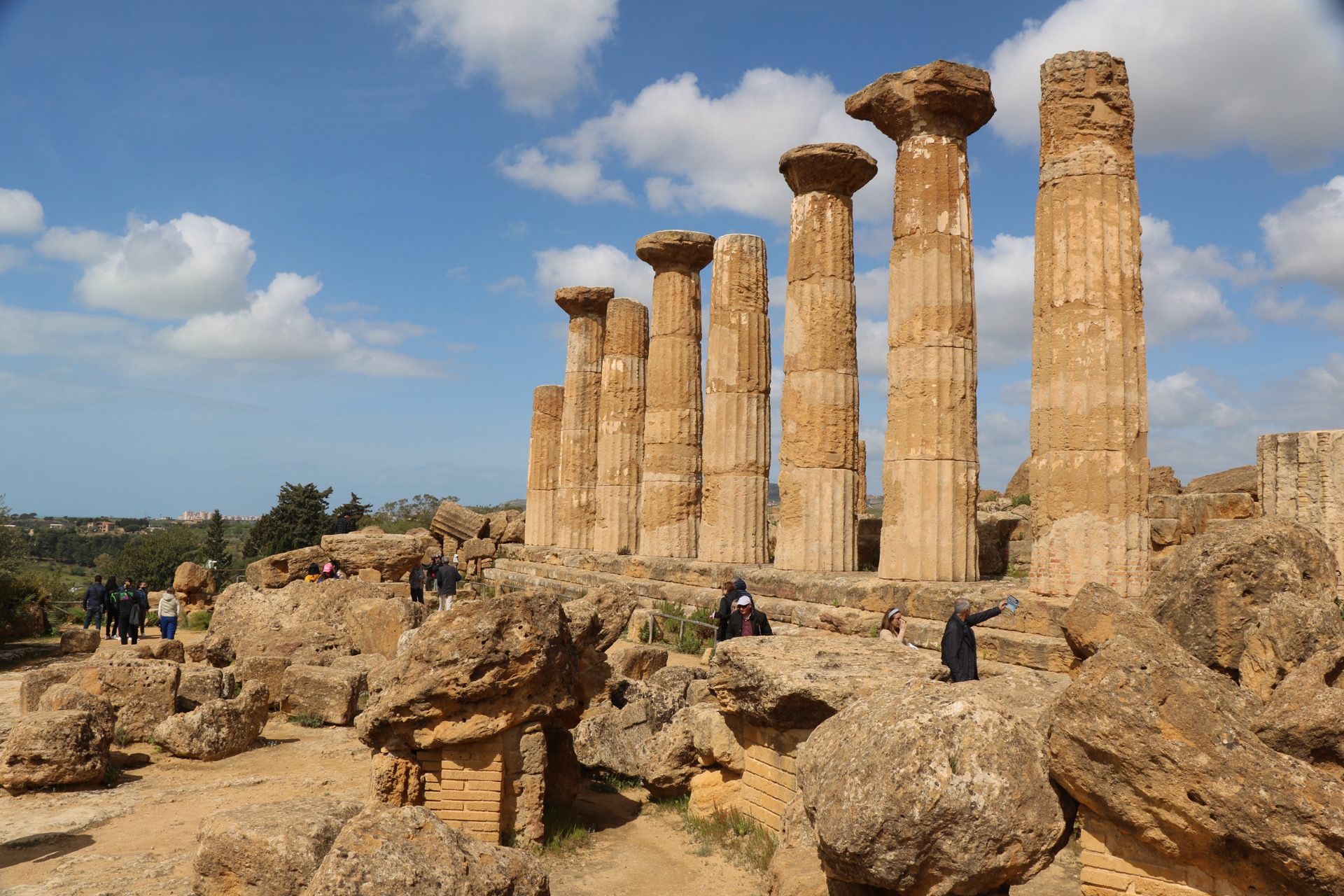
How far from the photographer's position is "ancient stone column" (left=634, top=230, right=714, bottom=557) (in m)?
18.0

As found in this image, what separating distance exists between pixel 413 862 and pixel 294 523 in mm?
36800

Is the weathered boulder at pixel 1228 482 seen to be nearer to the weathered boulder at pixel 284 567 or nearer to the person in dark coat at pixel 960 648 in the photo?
the person in dark coat at pixel 960 648

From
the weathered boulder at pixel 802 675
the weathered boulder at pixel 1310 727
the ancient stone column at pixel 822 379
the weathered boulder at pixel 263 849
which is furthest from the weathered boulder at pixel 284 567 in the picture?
the weathered boulder at pixel 1310 727

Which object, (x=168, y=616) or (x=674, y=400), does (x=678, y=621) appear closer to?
(x=674, y=400)

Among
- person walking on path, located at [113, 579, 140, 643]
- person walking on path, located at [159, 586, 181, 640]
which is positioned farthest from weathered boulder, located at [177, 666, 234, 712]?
person walking on path, located at [113, 579, 140, 643]

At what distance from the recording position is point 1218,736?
4.01 meters

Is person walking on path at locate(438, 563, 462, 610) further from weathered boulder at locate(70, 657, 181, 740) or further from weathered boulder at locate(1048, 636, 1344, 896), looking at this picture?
weathered boulder at locate(1048, 636, 1344, 896)

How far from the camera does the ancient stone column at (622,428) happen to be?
20.2 meters

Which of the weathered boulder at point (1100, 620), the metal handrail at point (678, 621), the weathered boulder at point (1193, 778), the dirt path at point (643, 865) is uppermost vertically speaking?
the weathered boulder at point (1100, 620)

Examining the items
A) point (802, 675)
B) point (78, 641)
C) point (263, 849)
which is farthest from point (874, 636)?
point (78, 641)

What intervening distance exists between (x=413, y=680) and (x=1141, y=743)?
4.42 m

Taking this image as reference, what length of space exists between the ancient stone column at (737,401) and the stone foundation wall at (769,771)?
9.34 meters

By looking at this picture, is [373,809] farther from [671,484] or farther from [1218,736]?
[671,484]

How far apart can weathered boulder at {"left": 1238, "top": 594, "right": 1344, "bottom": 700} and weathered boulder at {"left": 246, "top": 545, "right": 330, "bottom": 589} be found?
19775mm
